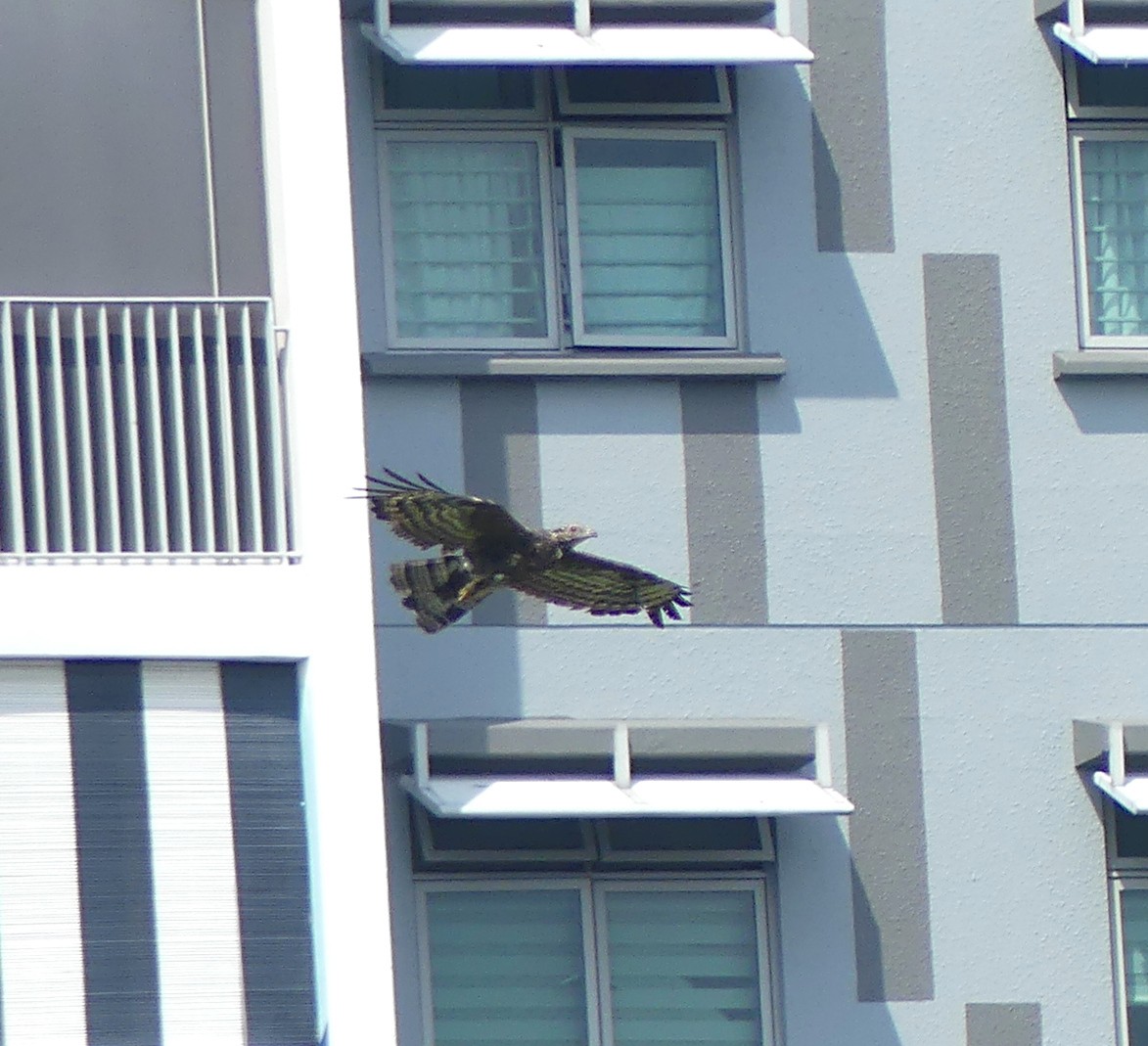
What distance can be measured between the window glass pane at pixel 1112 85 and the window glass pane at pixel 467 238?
207 centimetres

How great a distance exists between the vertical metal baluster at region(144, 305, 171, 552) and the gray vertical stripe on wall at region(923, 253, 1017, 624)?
294 cm

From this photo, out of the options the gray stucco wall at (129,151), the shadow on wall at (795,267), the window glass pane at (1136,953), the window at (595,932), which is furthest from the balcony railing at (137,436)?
the window glass pane at (1136,953)

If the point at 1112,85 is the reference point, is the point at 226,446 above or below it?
below

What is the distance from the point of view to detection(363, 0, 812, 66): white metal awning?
1235cm

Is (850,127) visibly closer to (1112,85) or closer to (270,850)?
(1112,85)

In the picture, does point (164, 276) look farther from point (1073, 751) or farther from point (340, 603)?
point (1073, 751)

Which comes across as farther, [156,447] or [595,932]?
[595,932]

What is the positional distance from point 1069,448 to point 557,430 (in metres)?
A: 1.88

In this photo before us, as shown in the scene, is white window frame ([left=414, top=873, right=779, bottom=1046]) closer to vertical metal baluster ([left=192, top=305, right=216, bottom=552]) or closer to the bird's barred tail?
the bird's barred tail

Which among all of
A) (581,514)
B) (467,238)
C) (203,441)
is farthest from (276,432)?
(467,238)

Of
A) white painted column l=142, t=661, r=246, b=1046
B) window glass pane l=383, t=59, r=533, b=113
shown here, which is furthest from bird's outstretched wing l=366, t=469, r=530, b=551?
window glass pane l=383, t=59, r=533, b=113

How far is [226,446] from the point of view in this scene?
1145 centimetres

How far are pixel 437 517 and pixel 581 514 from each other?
1.65 meters

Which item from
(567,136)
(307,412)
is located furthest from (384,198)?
(307,412)
